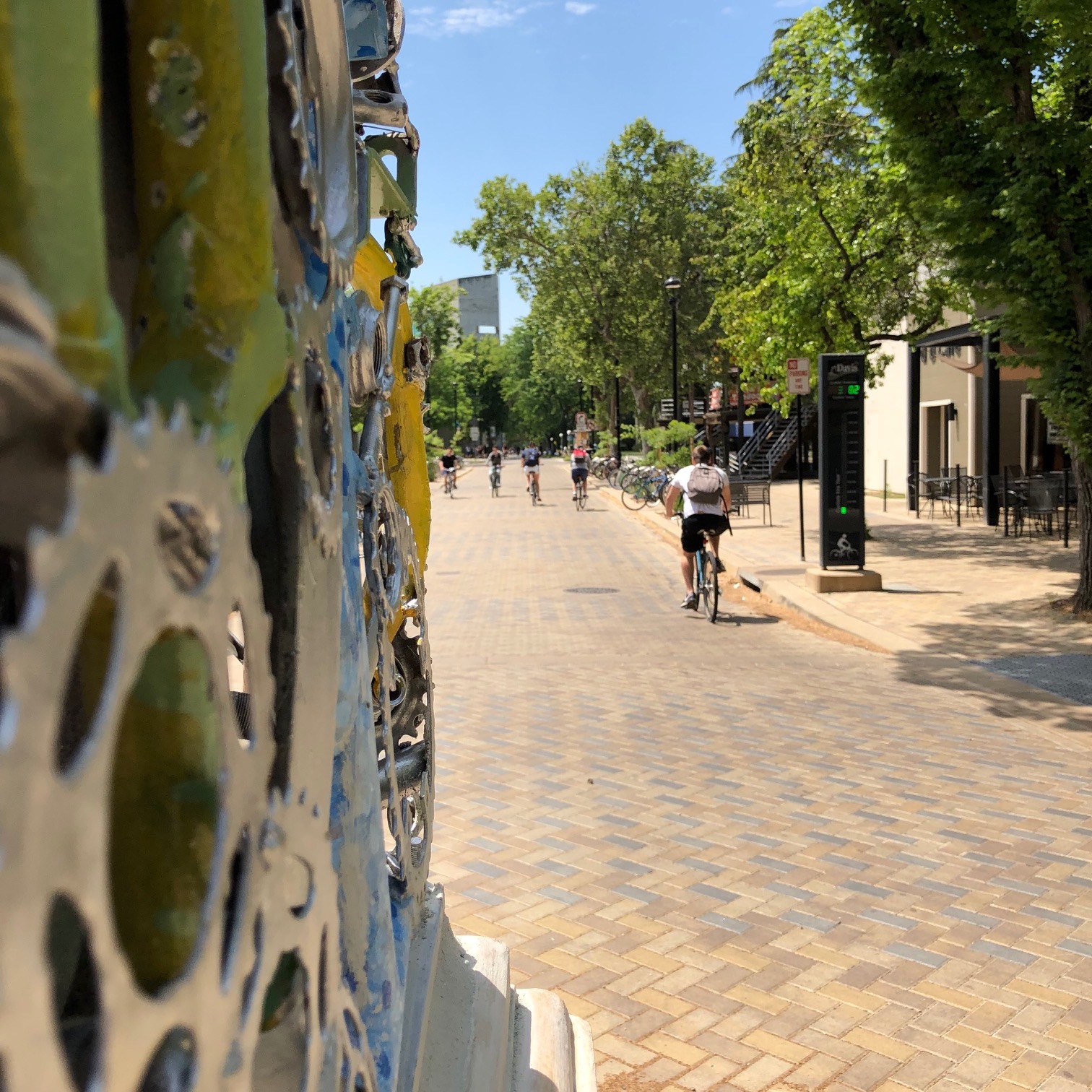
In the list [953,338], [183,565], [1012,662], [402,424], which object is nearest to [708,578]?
[1012,662]

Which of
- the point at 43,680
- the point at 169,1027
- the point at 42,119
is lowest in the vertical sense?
the point at 169,1027

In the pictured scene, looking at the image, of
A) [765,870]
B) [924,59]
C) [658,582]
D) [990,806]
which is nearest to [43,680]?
[765,870]

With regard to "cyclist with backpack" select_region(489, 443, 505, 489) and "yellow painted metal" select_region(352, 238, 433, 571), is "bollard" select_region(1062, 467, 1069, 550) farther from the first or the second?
"cyclist with backpack" select_region(489, 443, 505, 489)

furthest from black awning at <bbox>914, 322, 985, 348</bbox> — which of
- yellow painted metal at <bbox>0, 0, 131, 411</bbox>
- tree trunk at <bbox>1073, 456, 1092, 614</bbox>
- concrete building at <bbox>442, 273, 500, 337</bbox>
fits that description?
concrete building at <bbox>442, 273, 500, 337</bbox>

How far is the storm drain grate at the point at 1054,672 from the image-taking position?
8.35 m

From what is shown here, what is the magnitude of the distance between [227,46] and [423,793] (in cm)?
225

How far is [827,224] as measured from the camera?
18438 mm

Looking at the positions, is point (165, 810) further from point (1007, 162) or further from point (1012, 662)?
point (1007, 162)

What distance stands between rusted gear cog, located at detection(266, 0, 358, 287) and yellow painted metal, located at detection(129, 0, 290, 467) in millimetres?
187

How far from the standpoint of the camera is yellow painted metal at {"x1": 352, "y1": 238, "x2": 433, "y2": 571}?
277 centimetres

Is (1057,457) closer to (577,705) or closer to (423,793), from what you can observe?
(577,705)

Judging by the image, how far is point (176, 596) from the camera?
1.12 m

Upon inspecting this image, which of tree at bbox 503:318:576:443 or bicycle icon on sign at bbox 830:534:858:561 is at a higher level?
tree at bbox 503:318:576:443

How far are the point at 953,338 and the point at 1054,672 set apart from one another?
14.3 metres
